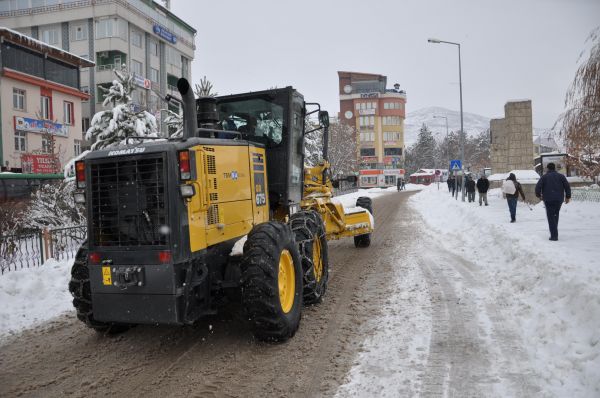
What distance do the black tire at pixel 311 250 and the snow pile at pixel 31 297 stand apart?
3.64 metres

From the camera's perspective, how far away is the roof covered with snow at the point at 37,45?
28.9 metres

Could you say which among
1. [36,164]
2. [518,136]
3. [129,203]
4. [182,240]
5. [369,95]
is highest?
[369,95]

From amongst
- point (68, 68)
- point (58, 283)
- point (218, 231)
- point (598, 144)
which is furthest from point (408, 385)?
point (68, 68)

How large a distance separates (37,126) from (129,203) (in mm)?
30994

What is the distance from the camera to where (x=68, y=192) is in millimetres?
13484

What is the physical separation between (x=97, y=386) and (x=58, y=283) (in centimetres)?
405

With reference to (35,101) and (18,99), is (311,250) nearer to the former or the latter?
(18,99)

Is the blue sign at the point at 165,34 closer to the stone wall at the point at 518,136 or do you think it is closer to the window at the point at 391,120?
the stone wall at the point at 518,136

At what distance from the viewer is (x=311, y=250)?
6.42 m

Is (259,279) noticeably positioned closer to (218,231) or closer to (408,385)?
(218,231)

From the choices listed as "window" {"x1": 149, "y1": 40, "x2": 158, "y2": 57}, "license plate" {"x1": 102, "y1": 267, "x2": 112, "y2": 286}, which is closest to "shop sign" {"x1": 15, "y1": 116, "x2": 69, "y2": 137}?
"window" {"x1": 149, "y1": 40, "x2": 158, "y2": 57}

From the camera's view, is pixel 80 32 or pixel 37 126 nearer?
pixel 37 126

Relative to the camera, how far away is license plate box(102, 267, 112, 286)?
461cm

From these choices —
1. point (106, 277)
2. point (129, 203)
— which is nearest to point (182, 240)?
point (129, 203)
